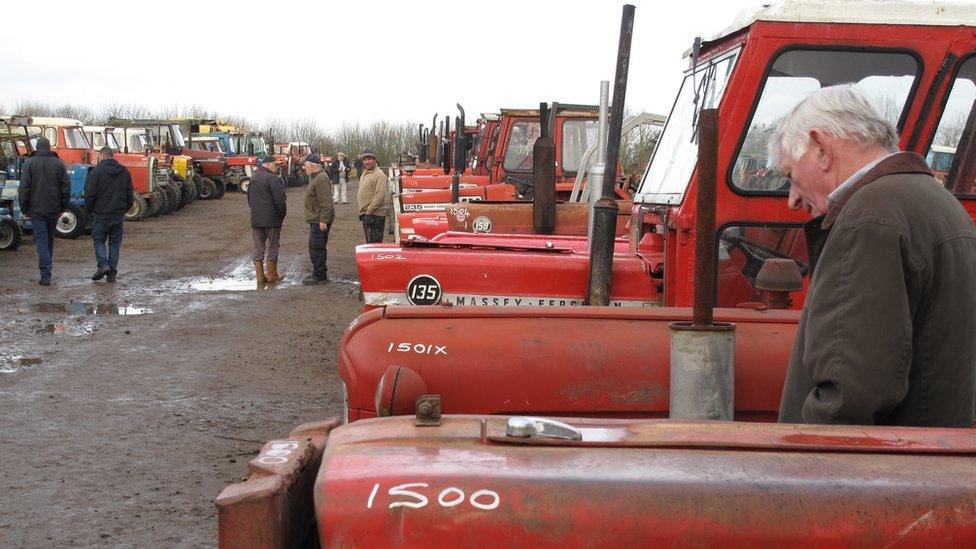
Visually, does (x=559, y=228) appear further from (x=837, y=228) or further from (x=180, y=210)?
(x=180, y=210)

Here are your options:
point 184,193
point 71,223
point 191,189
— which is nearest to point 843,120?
point 71,223

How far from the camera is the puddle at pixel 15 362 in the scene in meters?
8.87

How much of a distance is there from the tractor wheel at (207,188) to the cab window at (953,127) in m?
32.7

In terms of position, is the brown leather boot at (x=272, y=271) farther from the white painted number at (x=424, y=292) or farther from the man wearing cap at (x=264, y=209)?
the white painted number at (x=424, y=292)

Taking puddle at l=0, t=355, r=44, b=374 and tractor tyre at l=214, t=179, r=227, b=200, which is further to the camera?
tractor tyre at l=214, t=179, r=227, b=200

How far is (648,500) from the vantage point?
192 cm

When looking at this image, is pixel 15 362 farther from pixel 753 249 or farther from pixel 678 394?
pixel 678 394

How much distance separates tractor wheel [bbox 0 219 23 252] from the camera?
58.8 feet

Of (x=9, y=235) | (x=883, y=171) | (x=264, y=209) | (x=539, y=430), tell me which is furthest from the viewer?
(x=9, y=235)

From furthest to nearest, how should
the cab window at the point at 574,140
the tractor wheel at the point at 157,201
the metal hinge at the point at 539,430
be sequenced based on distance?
1. the tractor wheel at the point at 157,201
2. the cab window at the point at 574,140
3. the metal hinge at the point at 539,430

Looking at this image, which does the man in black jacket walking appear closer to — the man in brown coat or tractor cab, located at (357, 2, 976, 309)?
the man in brown coat

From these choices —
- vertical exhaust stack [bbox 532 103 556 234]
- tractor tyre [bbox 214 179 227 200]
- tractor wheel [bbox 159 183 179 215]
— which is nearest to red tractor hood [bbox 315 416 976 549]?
vertical exhaust stack [bbox 532 103 556 234]

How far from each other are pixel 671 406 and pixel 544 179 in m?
4.09

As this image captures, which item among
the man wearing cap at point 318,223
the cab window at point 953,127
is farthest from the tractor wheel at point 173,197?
the cab window at point 953,127
